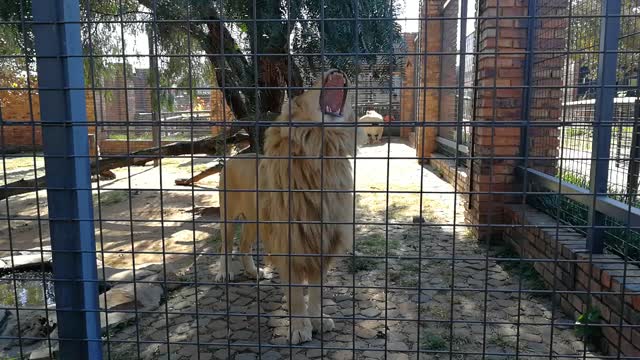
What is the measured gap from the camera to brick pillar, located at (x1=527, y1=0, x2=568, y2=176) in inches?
199

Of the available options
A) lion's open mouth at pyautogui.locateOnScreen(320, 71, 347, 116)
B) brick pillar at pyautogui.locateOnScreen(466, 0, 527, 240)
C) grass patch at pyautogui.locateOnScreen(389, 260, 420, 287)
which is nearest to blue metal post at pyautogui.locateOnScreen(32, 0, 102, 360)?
lion's open mouth at pyautogui.locateOnScreen(320, 71, 347, 116)

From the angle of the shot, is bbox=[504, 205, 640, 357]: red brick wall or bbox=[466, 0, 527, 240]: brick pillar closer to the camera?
bbox=[504, 205, 640, 357]: red brick wall

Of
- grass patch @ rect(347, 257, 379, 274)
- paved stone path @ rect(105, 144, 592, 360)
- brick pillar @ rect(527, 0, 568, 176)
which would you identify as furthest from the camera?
Answer: brick pillar @ rect(527, 0, 568, 176)

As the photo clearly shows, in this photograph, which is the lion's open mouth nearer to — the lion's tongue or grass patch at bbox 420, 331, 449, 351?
the lion's tongue

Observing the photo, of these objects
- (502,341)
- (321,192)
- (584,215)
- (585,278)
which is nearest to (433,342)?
(502,341)

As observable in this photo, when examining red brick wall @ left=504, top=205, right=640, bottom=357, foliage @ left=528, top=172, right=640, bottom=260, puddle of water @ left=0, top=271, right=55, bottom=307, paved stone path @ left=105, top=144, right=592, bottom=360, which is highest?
foliage @ left=528, top=172, right=640, bottom=260

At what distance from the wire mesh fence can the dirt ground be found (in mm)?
28

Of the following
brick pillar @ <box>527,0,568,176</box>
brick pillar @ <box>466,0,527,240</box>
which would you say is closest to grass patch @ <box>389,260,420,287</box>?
brick pillar @ <box>466,0,527,240</box>

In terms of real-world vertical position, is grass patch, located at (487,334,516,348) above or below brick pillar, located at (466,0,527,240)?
below

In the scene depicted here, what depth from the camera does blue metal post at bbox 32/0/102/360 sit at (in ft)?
7.39

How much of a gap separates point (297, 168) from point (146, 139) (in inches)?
256

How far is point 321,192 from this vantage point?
2.30 meters

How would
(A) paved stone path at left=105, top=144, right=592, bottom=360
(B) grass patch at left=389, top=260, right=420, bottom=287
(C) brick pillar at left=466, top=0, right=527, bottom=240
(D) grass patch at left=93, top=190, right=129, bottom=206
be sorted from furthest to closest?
(D) grass patch at left=93, top=190, right=129, bottom=206 < (C) brick pillar at left=466, top=0, right=527, bottom=240 < (B) grass patch at left=389, top=260, right=420, bottom=287 < (A) paved stone path at left=105, top=144, right=592, bottom=360

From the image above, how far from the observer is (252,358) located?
10.3 feet
